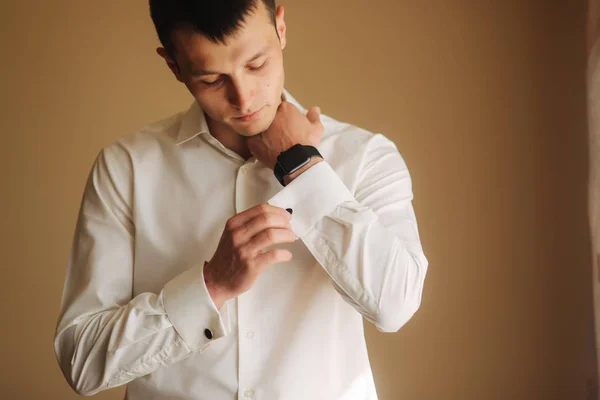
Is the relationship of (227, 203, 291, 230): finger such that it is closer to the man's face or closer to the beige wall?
the man's face

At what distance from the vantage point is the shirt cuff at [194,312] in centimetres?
108

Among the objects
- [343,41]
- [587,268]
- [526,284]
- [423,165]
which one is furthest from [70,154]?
[587,268]

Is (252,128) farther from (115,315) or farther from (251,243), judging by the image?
(115,315)

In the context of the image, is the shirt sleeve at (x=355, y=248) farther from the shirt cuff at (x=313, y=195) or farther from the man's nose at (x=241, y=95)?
the man's nose at (x=241, y=95)

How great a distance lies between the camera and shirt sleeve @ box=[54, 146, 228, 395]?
109 cm

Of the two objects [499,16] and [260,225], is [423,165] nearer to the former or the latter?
[499,16]

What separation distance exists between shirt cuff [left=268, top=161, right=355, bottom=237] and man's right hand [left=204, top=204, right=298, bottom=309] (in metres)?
0.08

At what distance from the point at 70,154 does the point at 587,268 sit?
1.81 m

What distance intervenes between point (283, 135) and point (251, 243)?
24 cm

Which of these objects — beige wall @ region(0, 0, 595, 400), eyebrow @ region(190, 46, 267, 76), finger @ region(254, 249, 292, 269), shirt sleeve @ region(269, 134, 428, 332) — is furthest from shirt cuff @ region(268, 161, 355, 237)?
beige wall @ region(0, 0, 595, 400)

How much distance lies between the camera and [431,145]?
2082 mm

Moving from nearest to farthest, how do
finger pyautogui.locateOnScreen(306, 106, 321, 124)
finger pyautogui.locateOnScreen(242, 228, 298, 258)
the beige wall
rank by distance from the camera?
finger pyautogui.locateOnScreen(242, 228, 298, 258), finger pyautogui.locateOnScreen(306, 106, 321, 124), the beige wall

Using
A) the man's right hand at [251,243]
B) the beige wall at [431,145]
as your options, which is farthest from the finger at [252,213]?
the beige wall at [431,145]

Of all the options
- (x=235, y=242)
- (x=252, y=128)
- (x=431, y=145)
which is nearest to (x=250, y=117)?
(x=252, y=128)
